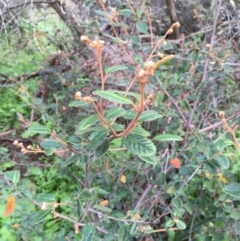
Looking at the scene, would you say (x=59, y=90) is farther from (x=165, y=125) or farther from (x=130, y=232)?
(x=130, y=232)

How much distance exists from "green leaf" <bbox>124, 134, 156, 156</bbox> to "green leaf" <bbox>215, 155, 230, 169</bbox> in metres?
0.49

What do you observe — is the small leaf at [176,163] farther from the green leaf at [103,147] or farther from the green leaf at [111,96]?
the green leaf at [111,96]

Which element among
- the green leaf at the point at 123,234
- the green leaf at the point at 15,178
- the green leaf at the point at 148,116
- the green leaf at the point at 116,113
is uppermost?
the green leaf at the point at 116,113

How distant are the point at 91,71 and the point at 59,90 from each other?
0.31 metres

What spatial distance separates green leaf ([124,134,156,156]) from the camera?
85 centimetres

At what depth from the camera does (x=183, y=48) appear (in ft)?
6.55

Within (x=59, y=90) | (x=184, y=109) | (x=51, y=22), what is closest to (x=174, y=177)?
(x=184, y=109)

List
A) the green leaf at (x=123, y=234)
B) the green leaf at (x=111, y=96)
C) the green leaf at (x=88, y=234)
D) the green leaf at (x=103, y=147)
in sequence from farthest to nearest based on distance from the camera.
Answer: the green leaf at (x=123, y=234)
the green leaf at (x=88, y=234)
the green leaf at (x=103, y=147)
the green leaf at (x=111, y=96)

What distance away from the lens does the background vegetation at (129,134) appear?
1061mm

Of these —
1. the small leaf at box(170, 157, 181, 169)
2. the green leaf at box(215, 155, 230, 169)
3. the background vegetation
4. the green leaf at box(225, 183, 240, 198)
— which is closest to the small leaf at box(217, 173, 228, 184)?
the background vegetation

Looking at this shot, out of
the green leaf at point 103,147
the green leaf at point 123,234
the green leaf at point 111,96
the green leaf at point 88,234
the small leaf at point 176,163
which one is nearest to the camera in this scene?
the green leaf at point 111,96

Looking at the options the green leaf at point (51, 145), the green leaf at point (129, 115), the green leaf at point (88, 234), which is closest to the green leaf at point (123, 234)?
the green leaf at point (88, 234)

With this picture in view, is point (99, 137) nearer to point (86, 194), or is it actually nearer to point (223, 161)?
point (86, 194)

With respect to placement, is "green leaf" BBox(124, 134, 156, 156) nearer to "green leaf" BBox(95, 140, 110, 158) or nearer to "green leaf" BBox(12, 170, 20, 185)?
"green leaf" BBox(95, 140, 110, 158)
